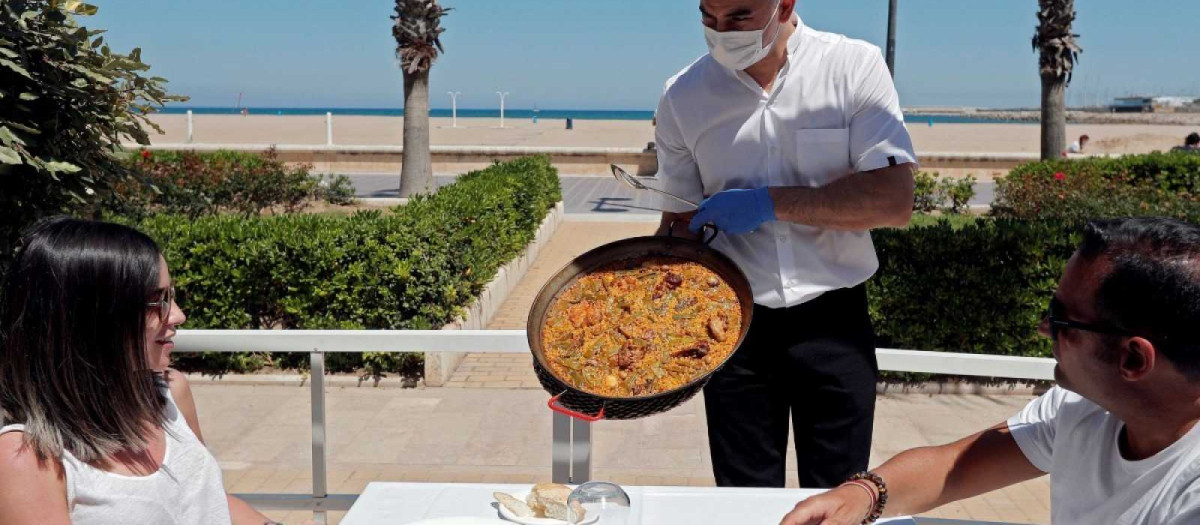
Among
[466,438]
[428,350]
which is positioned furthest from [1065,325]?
[466,438]

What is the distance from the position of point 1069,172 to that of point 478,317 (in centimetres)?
1043

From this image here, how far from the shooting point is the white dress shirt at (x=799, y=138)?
2346 mm

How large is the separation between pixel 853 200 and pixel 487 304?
18.6 ft

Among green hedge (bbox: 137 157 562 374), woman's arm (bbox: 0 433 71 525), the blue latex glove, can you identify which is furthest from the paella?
green hedge (bbox: 137 157 562 374)

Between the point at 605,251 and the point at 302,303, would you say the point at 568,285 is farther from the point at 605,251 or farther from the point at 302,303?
the point at 302,303

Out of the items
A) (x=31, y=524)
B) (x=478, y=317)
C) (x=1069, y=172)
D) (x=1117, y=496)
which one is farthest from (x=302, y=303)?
(x=1069, y=172)

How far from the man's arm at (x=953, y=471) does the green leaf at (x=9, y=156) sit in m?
2.16

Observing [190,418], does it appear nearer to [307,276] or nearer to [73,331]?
[73,331]

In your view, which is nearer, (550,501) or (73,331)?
(73,331)

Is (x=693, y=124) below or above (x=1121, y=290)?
above

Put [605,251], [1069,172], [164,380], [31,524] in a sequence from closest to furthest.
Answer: [31,524], [164,380], [605,251], [1069,172]

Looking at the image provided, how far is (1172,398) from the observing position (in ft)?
5.17

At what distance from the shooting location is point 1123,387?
1.61 meters

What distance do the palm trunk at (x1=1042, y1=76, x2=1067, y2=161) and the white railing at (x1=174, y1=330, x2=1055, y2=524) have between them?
1588 cm
